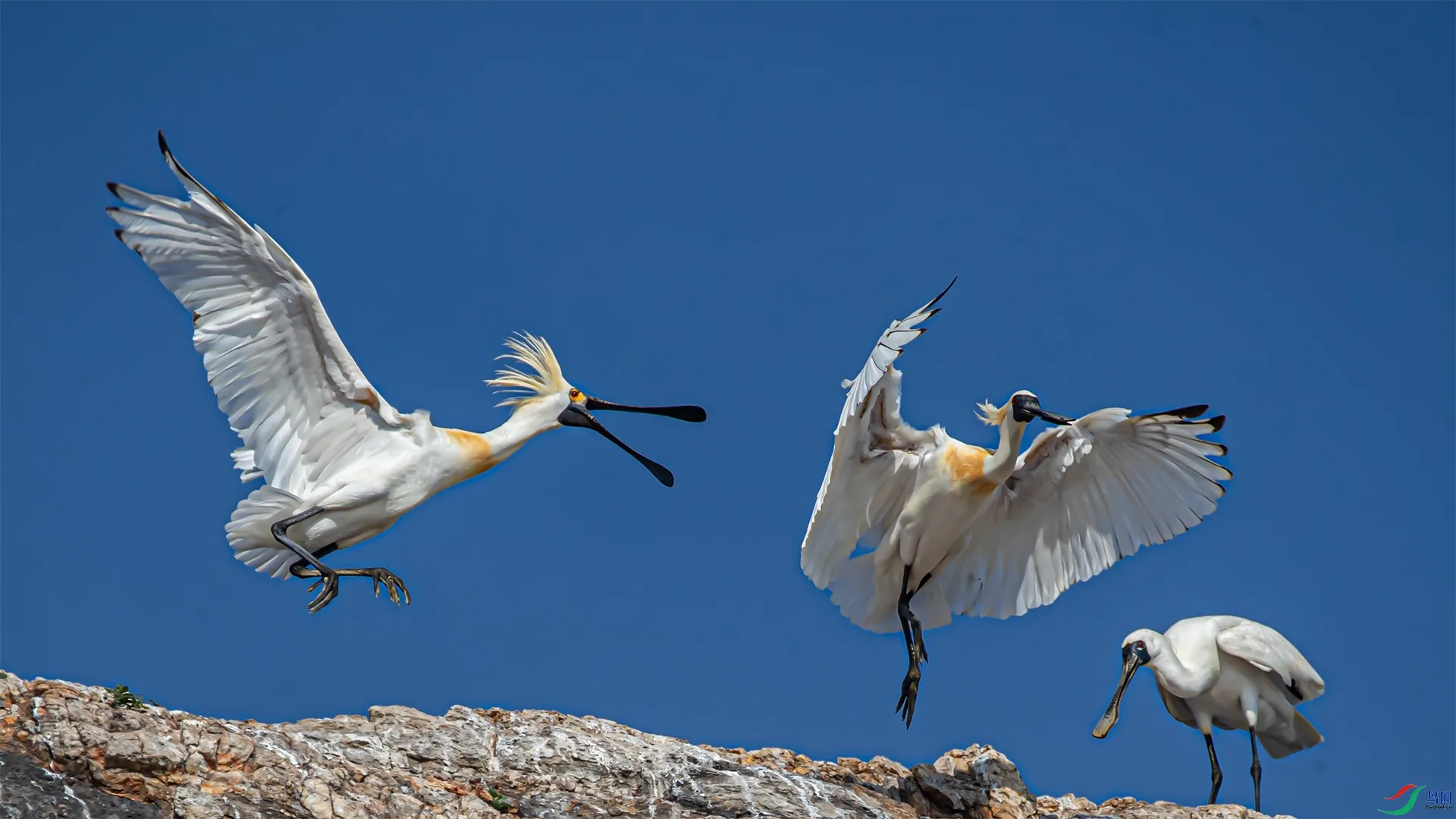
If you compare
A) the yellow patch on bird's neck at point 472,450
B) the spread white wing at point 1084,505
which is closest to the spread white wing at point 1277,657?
the spread white wing at point 1084,505

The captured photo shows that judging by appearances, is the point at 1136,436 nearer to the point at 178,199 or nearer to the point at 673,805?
the point at 673,805

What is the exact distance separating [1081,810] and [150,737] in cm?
882

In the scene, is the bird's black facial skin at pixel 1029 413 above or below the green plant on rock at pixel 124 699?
above

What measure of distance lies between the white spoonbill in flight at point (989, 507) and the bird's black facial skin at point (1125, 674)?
1.70m

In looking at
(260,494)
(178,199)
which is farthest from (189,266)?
(260,494)

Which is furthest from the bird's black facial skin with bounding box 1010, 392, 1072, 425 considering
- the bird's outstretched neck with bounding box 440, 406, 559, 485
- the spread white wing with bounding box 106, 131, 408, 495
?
the spread white wing with bounding box 106, 131, 408, 495

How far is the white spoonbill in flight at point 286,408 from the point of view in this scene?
15.7m

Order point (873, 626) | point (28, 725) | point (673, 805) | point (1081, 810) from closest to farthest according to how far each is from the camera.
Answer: point (28, 725)
point (673, 805)
point (1081, 810)
point (873, 626)

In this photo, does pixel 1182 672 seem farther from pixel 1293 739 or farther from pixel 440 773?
pixel 440 773

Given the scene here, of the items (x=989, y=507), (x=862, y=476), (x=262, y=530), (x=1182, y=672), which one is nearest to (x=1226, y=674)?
(x=1182, y=672)

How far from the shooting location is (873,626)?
1844cm

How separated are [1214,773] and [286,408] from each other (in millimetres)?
10742

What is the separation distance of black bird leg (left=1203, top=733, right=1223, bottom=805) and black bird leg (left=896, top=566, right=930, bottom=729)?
3796 mm

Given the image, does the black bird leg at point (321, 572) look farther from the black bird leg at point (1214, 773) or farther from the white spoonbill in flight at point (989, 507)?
the black bird leg at point (1214, 773)
